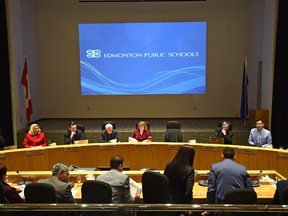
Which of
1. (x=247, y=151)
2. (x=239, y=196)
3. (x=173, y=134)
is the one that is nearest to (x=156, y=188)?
(x=239, y=196)

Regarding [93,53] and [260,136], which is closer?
[260,136]

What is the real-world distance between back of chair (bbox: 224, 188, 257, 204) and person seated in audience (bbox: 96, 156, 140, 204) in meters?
1.14

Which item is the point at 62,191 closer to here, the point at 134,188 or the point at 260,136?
the point at 134,188

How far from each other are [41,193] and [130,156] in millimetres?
2537

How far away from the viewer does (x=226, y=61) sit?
11.3 m

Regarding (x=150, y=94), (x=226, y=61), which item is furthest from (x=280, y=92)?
(x=150, y=94)

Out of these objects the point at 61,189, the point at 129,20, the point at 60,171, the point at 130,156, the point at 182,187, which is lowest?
the point at 130,156

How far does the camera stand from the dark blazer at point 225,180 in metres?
3.66

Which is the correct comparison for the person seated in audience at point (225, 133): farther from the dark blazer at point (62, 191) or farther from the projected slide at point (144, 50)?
the projected slide at point (144, 50)

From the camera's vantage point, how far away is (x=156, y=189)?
3.57 m

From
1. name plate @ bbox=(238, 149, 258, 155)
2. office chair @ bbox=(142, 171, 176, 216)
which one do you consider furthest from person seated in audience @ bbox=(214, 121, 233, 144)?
office chair @ bbox=(142, 171, 176, 216)

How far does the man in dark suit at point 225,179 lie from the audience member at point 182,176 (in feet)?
0.79

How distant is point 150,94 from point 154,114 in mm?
752

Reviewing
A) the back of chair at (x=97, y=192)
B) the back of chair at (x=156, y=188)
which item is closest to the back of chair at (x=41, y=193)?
the back of chair at (x=97, y=192)
